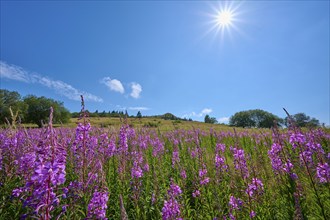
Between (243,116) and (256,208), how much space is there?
5696 inches

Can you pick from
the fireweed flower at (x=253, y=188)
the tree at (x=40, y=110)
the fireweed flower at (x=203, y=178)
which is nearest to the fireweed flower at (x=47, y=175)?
the fireweed flower at (x=253, y=188)

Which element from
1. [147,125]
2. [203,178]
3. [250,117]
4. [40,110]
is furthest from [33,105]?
[250,117]

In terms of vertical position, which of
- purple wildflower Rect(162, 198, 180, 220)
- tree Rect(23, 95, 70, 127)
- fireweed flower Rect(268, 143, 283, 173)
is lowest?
purple wildflower Rect(162, 198, 180, 220)

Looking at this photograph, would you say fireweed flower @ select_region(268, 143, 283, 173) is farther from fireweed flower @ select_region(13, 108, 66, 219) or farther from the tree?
the tree

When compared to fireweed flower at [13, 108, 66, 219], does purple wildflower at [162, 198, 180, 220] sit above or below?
below

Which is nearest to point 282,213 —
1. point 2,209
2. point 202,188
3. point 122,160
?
point 202,188

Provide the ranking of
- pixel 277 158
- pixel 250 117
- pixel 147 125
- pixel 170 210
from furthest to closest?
pixel 250 117 → pixel 147 125 → pixel 277 158 → pixel 170 210

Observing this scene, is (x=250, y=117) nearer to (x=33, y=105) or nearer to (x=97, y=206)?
(x=33, y=105)

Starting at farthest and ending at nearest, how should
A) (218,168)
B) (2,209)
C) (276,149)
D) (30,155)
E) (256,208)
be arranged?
(218,168) → (276,149) → (256,208) → (2,209) → (30,155)

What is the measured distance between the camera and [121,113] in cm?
569

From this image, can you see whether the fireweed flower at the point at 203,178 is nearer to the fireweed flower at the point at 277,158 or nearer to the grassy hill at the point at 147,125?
the fireweed flower at the point at 277,158

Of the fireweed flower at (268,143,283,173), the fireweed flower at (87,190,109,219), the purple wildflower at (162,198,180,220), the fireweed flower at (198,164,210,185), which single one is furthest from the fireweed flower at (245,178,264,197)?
the fireweed flower at (87,190,109,219)

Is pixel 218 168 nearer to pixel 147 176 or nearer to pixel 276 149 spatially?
pixel 276 149

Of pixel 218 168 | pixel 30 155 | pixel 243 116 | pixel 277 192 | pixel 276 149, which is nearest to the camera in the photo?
pixel 30 155
